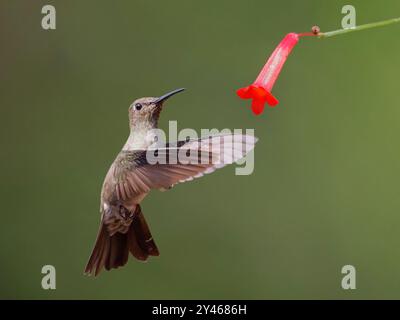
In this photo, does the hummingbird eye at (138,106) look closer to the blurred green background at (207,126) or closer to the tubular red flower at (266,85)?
the tubular red flower at (266,85)

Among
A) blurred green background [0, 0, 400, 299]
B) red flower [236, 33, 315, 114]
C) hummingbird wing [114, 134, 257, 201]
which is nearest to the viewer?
hummingbird wing [114, 134, 257, 201]

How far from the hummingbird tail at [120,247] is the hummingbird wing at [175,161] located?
0.27 metres

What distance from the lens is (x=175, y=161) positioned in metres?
2.14

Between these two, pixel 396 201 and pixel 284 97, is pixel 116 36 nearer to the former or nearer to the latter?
pixel 284 97

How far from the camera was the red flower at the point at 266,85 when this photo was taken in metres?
2.17

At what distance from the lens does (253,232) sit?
4414 mm

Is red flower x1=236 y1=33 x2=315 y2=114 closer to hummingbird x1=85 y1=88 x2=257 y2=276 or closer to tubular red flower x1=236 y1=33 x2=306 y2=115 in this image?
tubular red flower x1=236 y1=33 x2=306 y2=115

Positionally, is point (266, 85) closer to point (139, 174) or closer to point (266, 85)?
point (266, 85)

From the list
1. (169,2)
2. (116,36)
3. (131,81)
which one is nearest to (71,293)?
(131,81)

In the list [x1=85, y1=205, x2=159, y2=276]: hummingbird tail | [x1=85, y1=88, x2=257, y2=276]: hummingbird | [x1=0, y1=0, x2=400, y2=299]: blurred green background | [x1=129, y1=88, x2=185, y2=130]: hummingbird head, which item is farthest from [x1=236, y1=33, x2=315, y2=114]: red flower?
[x1=0, y1=0, x2=400, y2=299]: blurred green background

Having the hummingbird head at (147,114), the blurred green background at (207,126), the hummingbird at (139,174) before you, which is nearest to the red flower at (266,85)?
the hummingbird at (139,174)

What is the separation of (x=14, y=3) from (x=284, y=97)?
84.3 inches

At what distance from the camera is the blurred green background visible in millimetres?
4262

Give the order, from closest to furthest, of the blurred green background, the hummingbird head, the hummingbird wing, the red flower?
the hummingbird wing → the red flower → the hummingbird head → the blurred green background
